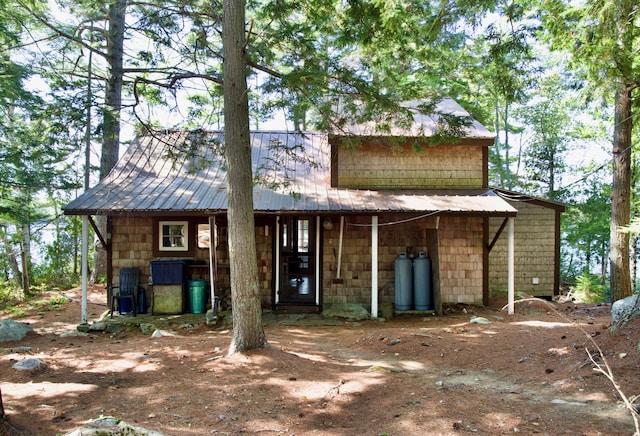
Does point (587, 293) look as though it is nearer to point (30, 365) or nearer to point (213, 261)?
point (213, 261)

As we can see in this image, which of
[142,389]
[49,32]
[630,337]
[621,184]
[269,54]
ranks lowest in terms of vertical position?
[142,389]

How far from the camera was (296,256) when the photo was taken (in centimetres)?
1181

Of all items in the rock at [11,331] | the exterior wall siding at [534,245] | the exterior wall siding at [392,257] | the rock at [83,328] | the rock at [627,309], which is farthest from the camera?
the exterior wall siding at [534,245]

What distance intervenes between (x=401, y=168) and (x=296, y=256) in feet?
11.5

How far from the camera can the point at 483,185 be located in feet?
38.4

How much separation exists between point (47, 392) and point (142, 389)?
37.9 inches

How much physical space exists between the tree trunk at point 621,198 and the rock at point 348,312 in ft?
20.1

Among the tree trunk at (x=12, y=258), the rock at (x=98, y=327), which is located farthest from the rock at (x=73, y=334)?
the tree trunk at (x=12, y=258)

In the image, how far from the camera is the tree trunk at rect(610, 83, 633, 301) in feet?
35.4

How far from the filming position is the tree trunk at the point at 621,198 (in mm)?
10781

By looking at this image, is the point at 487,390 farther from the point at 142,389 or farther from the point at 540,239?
the point at 540,239

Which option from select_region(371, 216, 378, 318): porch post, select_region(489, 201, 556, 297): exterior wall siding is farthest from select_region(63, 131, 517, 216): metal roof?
select_region(489, 201, 556, 297): exterior wall siding

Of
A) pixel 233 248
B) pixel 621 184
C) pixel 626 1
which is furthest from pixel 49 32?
pixel 621 184

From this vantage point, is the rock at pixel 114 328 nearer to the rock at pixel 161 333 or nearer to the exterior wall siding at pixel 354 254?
the rock at pixel 161 333
